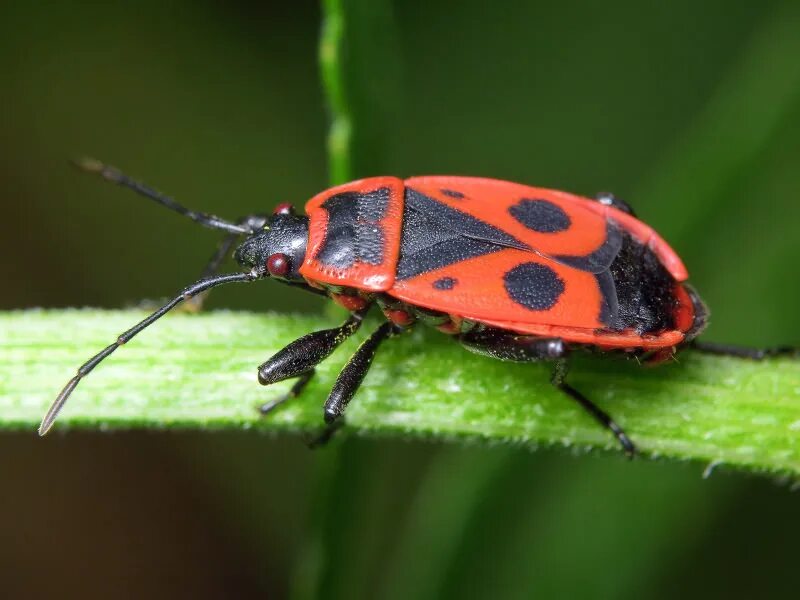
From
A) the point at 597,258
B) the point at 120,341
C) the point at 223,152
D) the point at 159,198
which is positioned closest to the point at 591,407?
the point at 597,258

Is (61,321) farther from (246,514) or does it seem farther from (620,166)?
(620,166)

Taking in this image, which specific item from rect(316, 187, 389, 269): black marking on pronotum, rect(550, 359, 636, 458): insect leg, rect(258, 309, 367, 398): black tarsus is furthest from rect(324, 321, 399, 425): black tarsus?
rect(550, 359, 636, 458): insect leg

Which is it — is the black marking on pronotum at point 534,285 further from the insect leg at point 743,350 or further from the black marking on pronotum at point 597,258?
the insect leg at point 743,350

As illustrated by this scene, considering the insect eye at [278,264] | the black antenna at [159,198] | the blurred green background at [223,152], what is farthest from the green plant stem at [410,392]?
the blurred green background at [223,152]

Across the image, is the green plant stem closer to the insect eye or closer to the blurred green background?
the insect eye

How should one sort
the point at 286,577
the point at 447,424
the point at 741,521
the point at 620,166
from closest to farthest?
1. the point at 447,424
2. the point at 741,521
3. the point at 286,577
4. the point at 620,166

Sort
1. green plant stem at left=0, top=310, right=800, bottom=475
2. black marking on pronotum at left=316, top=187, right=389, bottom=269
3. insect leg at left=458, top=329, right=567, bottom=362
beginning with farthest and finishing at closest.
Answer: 1. black marking on pronotum at left=316, top=187, right=389, bottom=269
2. insect leg at left=458, top=329, right=567, bottom=362
3. green plant stem at left=0, top=310, right=800, bottom=475

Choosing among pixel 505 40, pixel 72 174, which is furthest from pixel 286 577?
pixel 505 40
